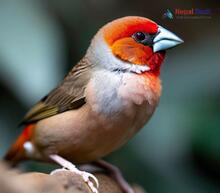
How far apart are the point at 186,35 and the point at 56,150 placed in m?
1.73

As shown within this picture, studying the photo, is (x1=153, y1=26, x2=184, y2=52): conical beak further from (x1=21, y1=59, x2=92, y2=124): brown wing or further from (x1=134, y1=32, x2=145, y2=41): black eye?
(x1=21, y1=59, x2=92, y2=124): brown wing

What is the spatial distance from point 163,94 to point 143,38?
1.14 metres

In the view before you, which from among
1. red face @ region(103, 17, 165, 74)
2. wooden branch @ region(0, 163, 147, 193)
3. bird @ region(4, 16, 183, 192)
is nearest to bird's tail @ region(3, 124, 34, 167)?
bird @ region(4, 16, 183, 192)

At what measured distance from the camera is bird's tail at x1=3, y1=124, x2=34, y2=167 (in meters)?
3.53

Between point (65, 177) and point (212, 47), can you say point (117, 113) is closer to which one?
point (65, 177)

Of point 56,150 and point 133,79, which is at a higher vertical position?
point 133,79

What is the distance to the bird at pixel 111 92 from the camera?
9.90 ft

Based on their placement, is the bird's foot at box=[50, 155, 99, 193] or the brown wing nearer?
the bird's foot at box=[50, 155, 99, 193]

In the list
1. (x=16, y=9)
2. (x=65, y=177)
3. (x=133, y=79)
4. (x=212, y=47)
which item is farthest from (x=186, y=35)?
(x=65, y=177)

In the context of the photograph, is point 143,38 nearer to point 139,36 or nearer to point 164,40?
point 139,36

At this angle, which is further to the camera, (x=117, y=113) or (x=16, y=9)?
(x=16, y=9)

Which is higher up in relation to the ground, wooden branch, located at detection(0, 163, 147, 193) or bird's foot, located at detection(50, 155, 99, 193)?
wooden branch, located at detection(0, 163, 147, 193)

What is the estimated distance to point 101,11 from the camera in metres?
4.45

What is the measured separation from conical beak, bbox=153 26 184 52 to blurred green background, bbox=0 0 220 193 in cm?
93
